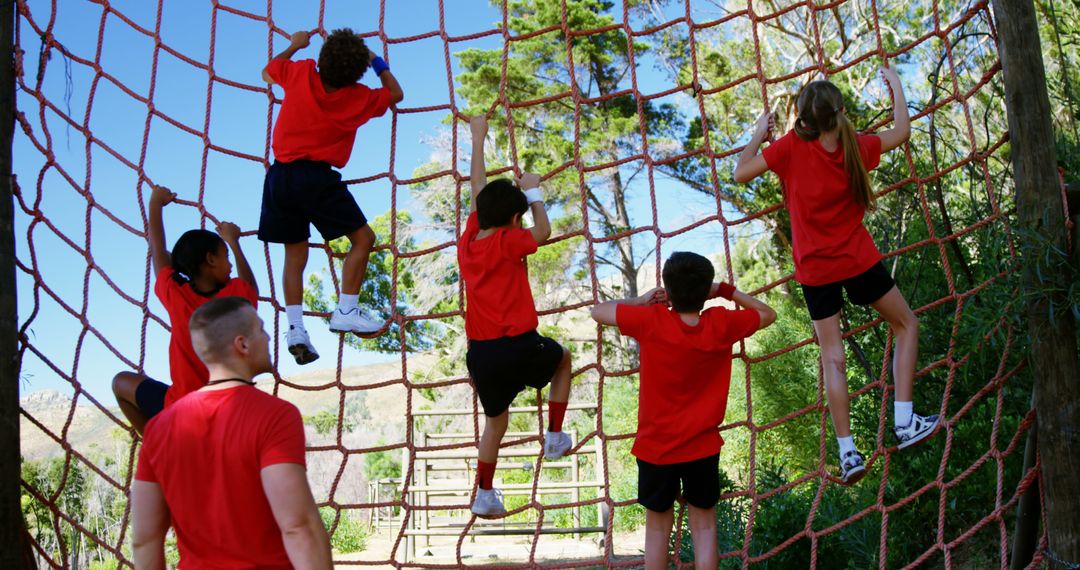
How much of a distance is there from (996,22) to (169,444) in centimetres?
240

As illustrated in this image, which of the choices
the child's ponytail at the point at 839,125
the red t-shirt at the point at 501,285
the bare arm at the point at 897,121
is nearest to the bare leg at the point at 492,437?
the red t-shirt at the point at 501,285

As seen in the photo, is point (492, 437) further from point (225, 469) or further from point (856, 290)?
point (225, 469)

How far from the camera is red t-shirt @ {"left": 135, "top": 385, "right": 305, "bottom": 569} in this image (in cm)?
167

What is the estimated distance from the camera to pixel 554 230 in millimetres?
12758

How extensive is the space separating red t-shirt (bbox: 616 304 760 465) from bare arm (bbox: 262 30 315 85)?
4.38 ft

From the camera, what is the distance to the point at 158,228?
9.38 ft

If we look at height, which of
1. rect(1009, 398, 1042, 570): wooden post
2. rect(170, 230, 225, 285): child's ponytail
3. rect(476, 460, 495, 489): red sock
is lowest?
rect(1009, 398, 1042, 570): wooden post

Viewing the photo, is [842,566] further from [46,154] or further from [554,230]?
[554,230]

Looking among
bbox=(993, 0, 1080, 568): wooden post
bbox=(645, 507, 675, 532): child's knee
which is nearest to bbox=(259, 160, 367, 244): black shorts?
bbox=(645, 507, 675, 532): child's knee

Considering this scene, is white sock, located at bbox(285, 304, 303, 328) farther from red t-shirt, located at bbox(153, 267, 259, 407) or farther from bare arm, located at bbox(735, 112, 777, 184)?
bare arm, located at bbox(735, 112, 777, 184)

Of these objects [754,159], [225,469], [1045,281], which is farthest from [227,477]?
[1045,281]

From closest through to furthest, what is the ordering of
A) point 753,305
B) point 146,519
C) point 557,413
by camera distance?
1. point 146,519
2. point 753,305
3. point 557,413

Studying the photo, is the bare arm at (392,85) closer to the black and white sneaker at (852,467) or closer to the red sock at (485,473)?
the red sock at (485,473)

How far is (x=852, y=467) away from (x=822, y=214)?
67 cm
